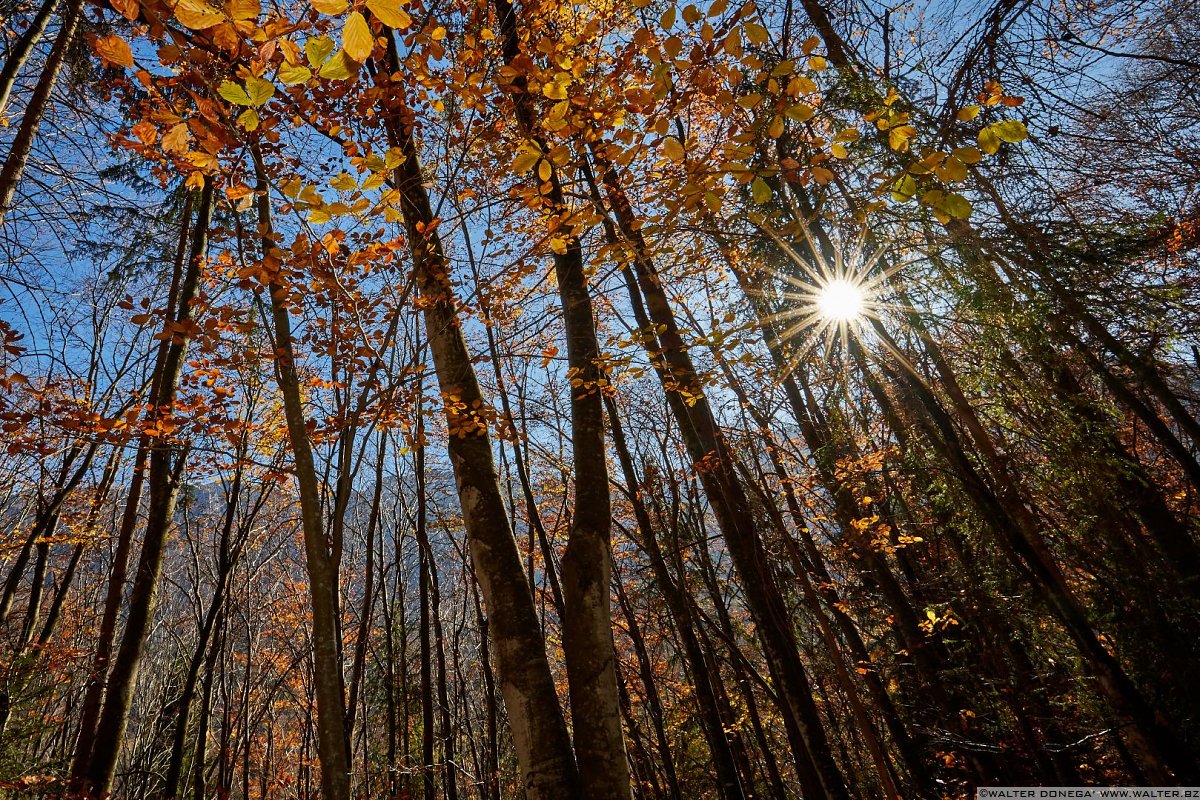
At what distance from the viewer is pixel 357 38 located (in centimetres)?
112

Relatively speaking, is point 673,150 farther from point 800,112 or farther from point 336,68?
point 336,68

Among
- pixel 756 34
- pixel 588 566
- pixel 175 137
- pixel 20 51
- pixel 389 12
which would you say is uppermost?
pixel 20 51

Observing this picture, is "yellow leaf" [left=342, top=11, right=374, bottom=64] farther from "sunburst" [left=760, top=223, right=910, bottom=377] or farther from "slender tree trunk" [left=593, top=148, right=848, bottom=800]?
"sunburst" [left=760, top=223, right=910, bottom=377]

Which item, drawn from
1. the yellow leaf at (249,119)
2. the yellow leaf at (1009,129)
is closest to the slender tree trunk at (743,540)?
the yellow leaf at (1009,129)

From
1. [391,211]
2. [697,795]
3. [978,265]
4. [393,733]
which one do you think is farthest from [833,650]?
[697,795]

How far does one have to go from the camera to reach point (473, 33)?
3.50 meters

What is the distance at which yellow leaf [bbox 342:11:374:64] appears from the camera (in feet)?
3.54

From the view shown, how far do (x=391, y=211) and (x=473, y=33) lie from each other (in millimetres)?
2033

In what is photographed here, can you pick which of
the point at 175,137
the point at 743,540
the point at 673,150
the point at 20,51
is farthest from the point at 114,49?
the point at 743,540

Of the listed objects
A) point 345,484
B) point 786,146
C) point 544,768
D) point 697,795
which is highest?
point 786,146

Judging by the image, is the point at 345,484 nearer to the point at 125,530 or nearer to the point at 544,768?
the point at 544,768

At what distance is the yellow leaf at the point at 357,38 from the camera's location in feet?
3.54

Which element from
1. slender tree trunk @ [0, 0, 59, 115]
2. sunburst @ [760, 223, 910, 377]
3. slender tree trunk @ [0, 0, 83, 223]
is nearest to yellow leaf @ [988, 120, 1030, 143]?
sunburst @ [760, 223, 910, 377]

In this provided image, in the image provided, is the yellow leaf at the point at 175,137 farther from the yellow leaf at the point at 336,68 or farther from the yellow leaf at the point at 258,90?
the yellow leaf at the point at 336,68
